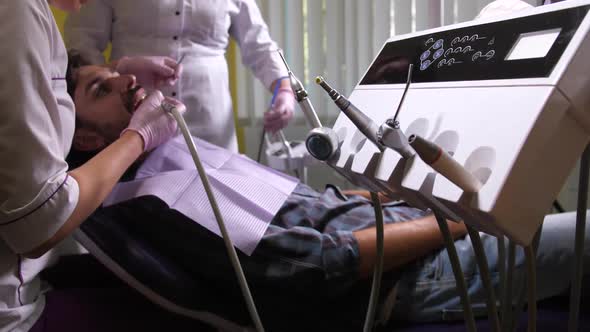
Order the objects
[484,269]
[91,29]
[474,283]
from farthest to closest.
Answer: [91,29]
[474,283]
[484,269]

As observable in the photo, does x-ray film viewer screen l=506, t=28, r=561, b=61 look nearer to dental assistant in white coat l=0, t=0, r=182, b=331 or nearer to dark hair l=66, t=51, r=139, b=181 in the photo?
dental assistant in white coat l=0, t=0, r=182, b=331

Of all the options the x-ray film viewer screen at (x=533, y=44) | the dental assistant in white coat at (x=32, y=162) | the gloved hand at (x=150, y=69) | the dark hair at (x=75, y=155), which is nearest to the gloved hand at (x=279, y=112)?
the gloved hand at (x=150, y=69)

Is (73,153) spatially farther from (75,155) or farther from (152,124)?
(152,124)

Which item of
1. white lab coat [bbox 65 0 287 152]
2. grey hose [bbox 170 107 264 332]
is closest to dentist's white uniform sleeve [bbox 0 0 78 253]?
grey hose [bbox 170 107 264 332]

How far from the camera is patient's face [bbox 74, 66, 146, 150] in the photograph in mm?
1220

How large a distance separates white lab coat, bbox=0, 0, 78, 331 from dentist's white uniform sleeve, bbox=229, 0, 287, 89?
3.43 feet

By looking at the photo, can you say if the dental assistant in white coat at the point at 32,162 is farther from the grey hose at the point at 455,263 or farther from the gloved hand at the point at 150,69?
the grey hose at the point at 455,263

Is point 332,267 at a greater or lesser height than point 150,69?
lesser

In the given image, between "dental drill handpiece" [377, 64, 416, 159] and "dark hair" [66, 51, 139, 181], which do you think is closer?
"dental drill handpiece" [377, 64, 416, 159]

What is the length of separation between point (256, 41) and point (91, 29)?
563mm

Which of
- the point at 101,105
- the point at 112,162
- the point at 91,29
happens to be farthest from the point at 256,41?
the point at 112,162

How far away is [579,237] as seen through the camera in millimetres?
639

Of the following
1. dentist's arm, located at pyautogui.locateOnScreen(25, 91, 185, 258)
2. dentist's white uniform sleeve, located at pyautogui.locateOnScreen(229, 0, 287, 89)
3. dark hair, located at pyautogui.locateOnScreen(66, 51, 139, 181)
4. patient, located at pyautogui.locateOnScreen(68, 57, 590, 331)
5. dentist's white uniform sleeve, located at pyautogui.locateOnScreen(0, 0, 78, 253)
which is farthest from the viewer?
dentist's white uniform sleeve, located at pyautogui.locateOnScreen(229, 0, 287, 89)

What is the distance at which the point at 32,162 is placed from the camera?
2.37 feet
